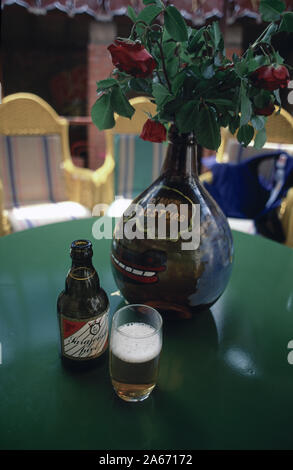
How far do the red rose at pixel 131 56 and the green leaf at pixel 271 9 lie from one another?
0.21 meters

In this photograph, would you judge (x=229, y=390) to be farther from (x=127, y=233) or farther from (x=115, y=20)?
(x=115, y=20)

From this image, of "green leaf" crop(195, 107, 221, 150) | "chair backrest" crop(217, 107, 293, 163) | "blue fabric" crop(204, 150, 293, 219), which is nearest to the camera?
"green leaf" crop(195, 107, 221, 150)

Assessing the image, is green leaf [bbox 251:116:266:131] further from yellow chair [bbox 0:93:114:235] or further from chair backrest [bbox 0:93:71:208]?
chair backrest [bbox 0:93:71:208]

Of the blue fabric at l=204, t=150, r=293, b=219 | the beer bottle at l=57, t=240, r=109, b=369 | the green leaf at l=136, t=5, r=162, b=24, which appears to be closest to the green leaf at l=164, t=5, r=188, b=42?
the green leaf at l=136, t=5, r=162, b=24

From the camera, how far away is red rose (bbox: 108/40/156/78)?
1.85ft

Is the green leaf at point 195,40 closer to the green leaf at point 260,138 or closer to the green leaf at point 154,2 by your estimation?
the green leaf at point 154,2

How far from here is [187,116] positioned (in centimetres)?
63

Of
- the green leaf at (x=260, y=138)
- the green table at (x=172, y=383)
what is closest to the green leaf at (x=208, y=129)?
the green leaf at (x=260, y=138)

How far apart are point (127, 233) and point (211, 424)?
378 millimetres

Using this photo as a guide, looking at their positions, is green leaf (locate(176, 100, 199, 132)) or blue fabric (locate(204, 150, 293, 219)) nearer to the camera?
green leaf (locate(176, 100, 199, 132))

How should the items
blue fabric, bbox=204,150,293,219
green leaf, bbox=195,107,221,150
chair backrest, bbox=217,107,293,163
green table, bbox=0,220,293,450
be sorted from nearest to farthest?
green table, bbox=0,220,293,450, green leaf, bbox=195,107,221,150, blue fabric, bbox=204,150,293,219, chair backrest, bbox=217,107,293,163

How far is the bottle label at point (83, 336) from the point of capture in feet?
1.93

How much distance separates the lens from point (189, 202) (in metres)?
0.72
